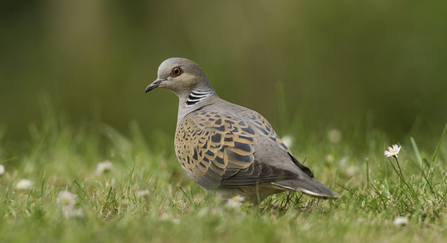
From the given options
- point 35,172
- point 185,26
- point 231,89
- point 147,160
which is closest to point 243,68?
point 231,89

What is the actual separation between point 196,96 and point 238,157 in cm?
124

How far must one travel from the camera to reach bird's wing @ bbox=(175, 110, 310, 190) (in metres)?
3.22

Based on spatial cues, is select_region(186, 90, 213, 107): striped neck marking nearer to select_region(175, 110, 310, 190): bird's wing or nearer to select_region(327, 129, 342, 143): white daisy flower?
select_region(175, 110, 310, 190): bird's wing

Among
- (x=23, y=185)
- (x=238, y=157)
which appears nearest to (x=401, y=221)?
(x=238, y=157)

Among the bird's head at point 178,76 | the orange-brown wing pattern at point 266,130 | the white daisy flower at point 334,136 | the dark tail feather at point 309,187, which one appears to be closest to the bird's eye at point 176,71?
the bird's head at point 178,76

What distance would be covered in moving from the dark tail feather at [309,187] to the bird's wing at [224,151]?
0.16 ft

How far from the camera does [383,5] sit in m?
→ 9.32

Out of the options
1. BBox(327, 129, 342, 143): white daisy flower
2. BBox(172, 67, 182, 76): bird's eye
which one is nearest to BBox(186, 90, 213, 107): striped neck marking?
BBox(172, 67, 182, 76): bird's eye

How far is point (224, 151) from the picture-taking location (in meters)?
3.41

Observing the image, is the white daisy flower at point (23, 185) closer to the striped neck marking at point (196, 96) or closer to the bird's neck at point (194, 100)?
the bird's neck at point (194, 100)

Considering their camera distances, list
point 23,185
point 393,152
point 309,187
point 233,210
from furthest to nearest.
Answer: point 23,185, point 393,152, point 233,210, point 309,187

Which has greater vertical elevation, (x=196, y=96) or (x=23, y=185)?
(x=196, y=96)

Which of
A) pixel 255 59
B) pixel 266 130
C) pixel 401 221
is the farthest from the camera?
pixel 255 59

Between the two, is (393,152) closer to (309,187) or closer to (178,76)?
(309,187)
